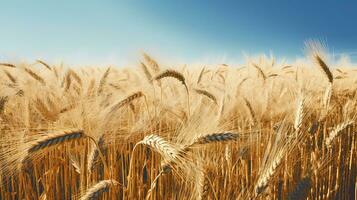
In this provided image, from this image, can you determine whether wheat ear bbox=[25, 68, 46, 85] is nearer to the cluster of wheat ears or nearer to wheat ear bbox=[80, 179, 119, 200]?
the cluster of wheat ears

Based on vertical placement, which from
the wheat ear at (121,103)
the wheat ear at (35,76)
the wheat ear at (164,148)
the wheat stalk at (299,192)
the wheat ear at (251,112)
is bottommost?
the wheat stalk at (299,192)

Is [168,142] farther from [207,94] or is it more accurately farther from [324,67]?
[324,67]

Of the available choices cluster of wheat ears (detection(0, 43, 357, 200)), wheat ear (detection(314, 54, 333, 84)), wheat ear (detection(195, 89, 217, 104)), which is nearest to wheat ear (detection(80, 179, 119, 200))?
cluster of wheat ears (detection(0, 43, 357, 200))

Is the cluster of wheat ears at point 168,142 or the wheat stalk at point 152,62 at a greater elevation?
the wheat stalk at point 152,62

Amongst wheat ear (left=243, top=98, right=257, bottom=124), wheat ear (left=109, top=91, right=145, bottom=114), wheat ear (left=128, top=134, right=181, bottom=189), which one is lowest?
wheat ear (left=128, top=134, right=181, bottom=189)

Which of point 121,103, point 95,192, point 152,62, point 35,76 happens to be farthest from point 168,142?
point 35,76

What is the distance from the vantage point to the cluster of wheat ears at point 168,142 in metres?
1.42

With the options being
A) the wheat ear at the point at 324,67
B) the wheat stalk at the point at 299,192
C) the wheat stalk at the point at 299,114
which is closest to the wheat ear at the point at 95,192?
the wheat stalk at the point at 299,192

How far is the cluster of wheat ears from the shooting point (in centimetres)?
142

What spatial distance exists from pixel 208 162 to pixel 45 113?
117 cm

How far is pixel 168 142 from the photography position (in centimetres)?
136

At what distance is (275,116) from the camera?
2783 mm

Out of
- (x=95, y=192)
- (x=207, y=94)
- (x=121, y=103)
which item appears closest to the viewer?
(x=95, y=192)

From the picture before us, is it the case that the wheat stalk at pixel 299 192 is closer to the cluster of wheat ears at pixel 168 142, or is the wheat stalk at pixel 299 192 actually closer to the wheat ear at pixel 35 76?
the cluster of wheat ears at pixel 168 142
